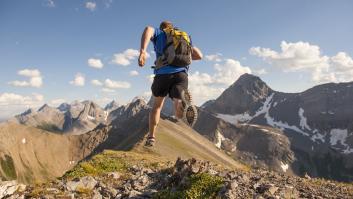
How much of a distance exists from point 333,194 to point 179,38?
629cm

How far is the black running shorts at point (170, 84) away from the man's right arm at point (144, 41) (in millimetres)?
1009

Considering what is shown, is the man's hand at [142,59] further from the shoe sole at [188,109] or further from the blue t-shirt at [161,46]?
the shoe sole at [188,109]

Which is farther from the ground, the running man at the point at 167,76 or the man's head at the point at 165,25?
the man's head at the point at 165,25

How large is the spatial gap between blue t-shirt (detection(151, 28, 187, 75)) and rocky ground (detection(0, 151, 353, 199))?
317 cm

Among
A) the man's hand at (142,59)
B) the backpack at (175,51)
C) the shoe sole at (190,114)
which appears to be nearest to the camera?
the man's hand at (142,59)

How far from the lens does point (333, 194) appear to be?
1145cm

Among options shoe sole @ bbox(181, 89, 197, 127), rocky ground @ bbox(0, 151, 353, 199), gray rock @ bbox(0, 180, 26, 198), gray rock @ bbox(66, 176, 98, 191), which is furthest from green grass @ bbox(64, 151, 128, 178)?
shoe sole @ bbox(181, 89, 197, 127)

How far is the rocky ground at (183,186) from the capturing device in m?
Result: 10.2

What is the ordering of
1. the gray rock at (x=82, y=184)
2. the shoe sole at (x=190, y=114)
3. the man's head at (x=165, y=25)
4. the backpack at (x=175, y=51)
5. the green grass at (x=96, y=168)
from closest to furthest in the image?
the shoe sole at (x=190, y=114)
the backpack at (x=175, y=51)
the man's head at (x=165, y=25)
the gray rock at (x=82, y=184)
the green grass at (x=96, y=168)

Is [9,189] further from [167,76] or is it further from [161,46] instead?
[161,46]

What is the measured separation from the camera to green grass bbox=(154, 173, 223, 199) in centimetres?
1019

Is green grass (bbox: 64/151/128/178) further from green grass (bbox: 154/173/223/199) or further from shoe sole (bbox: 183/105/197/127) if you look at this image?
shoe sole (bbox: 183/105/197/127)

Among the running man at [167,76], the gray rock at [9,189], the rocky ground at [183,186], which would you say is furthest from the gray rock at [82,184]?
the running man at [167,76]

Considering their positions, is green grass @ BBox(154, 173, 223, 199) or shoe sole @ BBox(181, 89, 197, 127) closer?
shoe sole @ BBox(181, 89, 197, 127)
